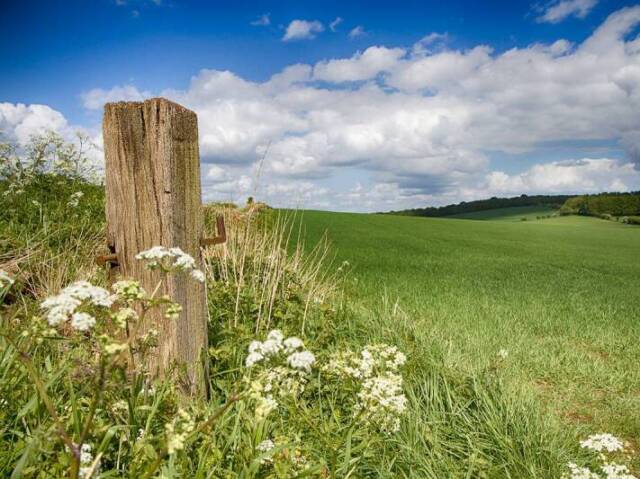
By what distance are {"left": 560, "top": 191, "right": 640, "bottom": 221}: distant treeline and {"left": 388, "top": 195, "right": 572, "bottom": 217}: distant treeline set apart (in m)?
3.36

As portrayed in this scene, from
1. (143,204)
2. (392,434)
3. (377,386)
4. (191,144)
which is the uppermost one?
(191,144)

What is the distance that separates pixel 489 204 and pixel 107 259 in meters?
79.1

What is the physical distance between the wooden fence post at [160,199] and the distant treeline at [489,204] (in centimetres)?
7089

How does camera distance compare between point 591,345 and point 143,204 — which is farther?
point 591,345

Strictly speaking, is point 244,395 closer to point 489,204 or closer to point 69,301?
point 69,301

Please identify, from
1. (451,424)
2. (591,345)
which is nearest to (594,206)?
(591,345)

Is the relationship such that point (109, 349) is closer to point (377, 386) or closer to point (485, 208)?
point (377, 386)

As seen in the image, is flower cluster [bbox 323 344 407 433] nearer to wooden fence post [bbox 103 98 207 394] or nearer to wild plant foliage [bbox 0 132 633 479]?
wild plant foliage [bbox 0 132 633 479]

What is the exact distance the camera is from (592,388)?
5.12m

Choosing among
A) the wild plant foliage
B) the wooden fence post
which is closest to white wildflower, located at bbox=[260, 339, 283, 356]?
the wild plant foliage

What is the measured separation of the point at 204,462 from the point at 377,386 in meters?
0.92

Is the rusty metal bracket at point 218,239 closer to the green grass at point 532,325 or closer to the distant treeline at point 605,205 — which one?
the green grass at point 532,325

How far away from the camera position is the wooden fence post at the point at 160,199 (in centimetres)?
305

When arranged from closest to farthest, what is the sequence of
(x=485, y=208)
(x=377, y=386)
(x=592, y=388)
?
(x=377, y=386), (x=592, y=388), (x=485, y=208)
